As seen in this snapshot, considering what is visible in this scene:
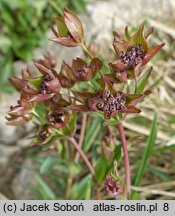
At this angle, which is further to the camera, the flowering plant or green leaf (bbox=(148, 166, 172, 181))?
green leaf (bbox=(148, 166, 172, 181))

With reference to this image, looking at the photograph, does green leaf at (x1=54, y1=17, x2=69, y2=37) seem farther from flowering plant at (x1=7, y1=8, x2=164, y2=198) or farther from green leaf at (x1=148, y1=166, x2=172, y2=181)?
green leaf at (x1=148, y1=166, x2=172, y2=181)

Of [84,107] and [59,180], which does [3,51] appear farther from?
[84,107]

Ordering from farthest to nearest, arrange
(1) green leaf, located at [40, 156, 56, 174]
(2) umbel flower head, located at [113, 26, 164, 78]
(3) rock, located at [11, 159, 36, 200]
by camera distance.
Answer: (3) rock, located at [11, 159, 36, 200], (1) green leaf, located at [40, 156, 56, 174], (2) umbel flower head, located at [113, 26, 164, 78]

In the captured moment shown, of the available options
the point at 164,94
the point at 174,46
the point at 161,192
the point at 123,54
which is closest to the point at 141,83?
the point at 123,54

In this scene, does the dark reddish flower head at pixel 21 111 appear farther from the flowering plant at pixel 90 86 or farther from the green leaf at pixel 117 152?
the green leaf at pixel 117 152

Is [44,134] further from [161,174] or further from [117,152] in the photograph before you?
[161,174]

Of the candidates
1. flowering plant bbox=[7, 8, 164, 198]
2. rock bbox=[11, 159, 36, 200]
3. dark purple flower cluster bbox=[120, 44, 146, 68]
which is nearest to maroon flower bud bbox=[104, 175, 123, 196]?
flowering plant bbox=[7, 8, 164, 198]

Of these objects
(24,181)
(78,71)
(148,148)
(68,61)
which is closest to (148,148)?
(148,148)

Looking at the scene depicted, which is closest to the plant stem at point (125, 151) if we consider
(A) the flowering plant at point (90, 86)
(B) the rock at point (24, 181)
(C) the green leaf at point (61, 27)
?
(A) the flowering plant at point (90, 86)
